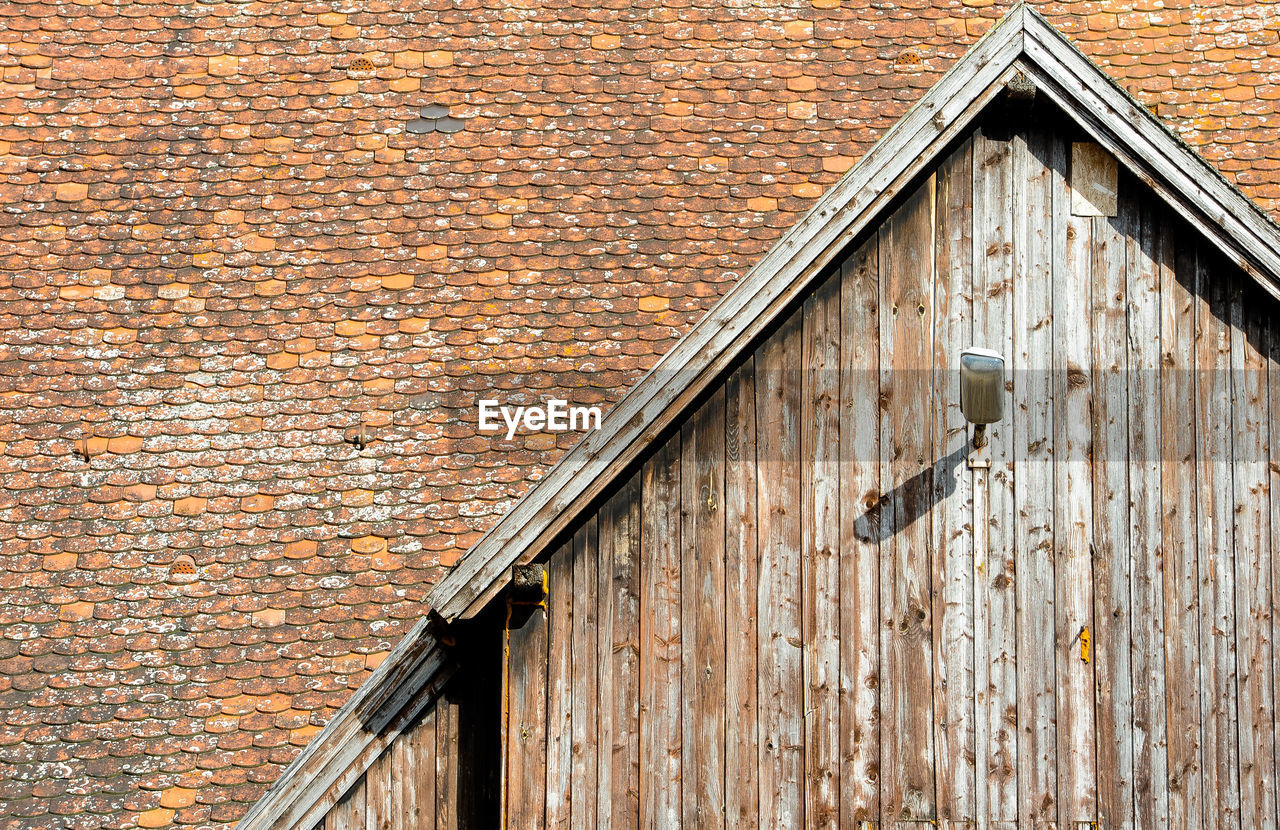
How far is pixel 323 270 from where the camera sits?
8.19 meters

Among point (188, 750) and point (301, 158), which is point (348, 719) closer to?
point (188, 750)

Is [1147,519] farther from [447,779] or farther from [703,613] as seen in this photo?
[447,779]

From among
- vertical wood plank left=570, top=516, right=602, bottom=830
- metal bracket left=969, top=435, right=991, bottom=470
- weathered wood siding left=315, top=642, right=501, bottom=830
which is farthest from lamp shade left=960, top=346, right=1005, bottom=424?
weathered wood siding left=315, top=642, right=501, bottom=830

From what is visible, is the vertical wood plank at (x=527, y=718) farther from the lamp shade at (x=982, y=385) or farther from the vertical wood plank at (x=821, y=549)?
the lamp shade at (x=982, y=385)

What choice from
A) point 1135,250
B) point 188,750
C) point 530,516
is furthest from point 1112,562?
point 188,750

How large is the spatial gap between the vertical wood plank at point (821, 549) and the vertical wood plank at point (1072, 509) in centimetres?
95

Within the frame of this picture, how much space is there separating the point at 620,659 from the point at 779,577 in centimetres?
77

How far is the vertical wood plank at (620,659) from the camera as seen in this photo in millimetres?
5281

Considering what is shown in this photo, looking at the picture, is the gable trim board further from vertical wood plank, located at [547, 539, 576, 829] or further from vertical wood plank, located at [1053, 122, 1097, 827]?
vertical wood plank, located at [1053, 122, 1097, 827]

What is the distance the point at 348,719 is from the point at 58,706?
2.16m

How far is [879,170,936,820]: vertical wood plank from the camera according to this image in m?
5.27

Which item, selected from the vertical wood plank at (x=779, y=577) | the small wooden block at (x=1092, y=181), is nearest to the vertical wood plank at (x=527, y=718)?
the vertical wood plank at (x=779, y=577)

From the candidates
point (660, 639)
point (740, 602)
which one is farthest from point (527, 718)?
point (740, 602)

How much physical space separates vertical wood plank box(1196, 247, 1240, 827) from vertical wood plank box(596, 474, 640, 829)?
2.42 meters
